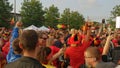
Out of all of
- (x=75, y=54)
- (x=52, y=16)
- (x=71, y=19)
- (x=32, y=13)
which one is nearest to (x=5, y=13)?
(x=32, y=13)

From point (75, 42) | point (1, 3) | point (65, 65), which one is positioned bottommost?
point (65, 65)

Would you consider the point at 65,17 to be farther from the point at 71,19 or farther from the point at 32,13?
the point at 32,13

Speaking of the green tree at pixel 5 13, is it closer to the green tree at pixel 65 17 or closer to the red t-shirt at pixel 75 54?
the green tree at pixel 65 17

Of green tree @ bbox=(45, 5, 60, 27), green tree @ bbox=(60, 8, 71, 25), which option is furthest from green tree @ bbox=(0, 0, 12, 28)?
green tree @ bbox=(60, 8, 71, 25)

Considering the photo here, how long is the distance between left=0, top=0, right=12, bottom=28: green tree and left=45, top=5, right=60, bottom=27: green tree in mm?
13195

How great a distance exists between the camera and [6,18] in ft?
191

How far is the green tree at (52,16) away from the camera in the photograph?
73.6m

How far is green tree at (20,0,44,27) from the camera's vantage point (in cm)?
6674

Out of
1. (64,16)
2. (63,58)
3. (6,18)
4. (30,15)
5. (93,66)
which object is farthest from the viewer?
(64,16)

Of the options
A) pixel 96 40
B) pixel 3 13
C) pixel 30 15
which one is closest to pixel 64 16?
pixel 30 15

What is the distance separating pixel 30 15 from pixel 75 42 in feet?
191

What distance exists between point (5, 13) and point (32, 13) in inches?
355

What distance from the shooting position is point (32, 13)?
68.0 meters

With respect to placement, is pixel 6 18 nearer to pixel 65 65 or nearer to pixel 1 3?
pixel 1 3
